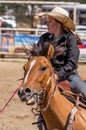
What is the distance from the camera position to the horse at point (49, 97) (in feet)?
13.3

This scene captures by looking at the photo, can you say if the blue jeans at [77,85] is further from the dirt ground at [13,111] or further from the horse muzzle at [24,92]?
the dirt ground at [13,111]

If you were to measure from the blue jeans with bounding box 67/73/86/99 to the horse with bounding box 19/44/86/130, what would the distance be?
8.4 inches

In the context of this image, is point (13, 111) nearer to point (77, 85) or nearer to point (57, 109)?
point (77, 85)

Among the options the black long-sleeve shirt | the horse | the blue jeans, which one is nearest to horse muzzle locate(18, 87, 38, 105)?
the horse

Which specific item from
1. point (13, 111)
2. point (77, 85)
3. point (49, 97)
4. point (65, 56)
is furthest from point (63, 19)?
point (13, 111)

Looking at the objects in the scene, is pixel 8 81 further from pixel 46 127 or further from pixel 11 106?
pixel 46 127

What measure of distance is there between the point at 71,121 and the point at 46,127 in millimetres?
340

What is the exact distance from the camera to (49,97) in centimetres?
434

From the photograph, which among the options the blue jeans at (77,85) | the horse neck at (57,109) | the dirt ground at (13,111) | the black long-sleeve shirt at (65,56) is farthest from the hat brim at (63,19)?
the dirt ground at (13,111)

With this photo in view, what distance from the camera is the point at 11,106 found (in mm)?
8984

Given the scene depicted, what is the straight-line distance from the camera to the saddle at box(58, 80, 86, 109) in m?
4.66

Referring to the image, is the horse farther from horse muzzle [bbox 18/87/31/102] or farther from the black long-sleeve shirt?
the black long-sleeve shirt

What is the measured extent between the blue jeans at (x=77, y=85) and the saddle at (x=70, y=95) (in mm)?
47

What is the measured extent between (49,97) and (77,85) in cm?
55
